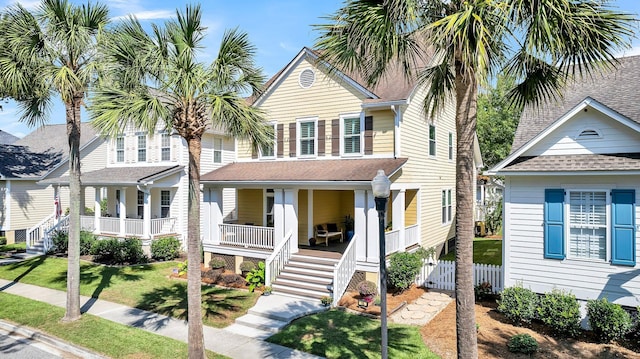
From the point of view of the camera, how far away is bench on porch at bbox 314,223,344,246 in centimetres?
1764

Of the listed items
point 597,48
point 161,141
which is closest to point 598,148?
point 597,48

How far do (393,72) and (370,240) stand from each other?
23.7 feet

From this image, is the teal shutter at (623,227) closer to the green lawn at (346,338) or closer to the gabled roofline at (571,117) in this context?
the gabled roofline at (571,117)

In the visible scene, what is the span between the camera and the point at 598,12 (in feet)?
21.2

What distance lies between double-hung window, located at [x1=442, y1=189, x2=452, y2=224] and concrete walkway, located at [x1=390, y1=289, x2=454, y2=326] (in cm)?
733

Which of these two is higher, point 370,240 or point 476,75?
point 476,75

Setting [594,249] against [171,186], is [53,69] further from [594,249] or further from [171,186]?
[594,249]

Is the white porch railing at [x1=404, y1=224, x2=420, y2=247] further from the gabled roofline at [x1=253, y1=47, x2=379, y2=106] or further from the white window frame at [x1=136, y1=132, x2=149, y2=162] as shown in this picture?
the white window frame at [x1=136, y1=132, x2=149, y2=162]

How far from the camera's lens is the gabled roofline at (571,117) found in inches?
388

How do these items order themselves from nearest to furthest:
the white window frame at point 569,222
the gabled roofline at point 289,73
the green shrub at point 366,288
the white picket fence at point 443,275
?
the white window frame at point 569,222 < the green shrub at point 366,288 < the white picket fence at point 443,275 < the gabled roofline at point 289,73

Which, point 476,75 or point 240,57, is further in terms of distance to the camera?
point 240,57

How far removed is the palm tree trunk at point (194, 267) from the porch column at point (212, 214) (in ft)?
28.6

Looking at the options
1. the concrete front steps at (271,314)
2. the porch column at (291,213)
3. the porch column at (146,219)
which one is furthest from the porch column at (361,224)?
the porch column at (146,219)

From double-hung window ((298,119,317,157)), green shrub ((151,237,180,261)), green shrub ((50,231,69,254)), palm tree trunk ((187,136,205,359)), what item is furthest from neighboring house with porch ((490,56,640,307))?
green shrub ((50,231,69,254))
